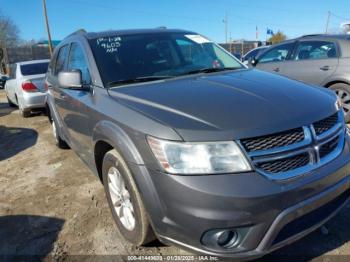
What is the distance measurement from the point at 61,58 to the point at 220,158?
3540mm

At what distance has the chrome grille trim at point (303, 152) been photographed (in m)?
1.97

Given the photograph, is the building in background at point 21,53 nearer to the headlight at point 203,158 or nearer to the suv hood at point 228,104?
the suv hood at point 228,104

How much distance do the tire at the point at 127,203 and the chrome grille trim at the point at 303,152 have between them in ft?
2.88

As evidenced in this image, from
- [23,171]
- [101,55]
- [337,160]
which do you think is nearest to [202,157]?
→ [337,160]

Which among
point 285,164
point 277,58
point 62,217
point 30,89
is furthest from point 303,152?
point 30,89

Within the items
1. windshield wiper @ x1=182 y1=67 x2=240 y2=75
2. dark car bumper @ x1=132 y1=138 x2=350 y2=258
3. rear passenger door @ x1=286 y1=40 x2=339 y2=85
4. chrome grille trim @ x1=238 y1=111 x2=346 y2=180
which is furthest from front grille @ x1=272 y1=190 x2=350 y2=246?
rear passenger door @ x1=286 y1=40 x2=339 y2=85

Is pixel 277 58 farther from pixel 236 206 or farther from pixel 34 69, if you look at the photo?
pixel 34 69

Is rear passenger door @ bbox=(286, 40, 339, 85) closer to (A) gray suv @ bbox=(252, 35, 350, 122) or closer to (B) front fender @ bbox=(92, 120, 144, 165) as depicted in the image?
(A) gray suv @ bbox=(252, 35, 350, 122)

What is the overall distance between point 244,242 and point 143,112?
42.2 inches

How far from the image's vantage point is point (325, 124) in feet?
7.63

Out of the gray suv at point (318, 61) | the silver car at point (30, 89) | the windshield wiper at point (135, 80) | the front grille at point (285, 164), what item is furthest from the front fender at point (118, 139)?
the silver car at point (30, 89)

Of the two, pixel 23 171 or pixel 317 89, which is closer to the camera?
pixel 317 89

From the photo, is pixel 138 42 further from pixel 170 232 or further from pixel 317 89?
pixel 170 232

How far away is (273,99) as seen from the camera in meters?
2.38
